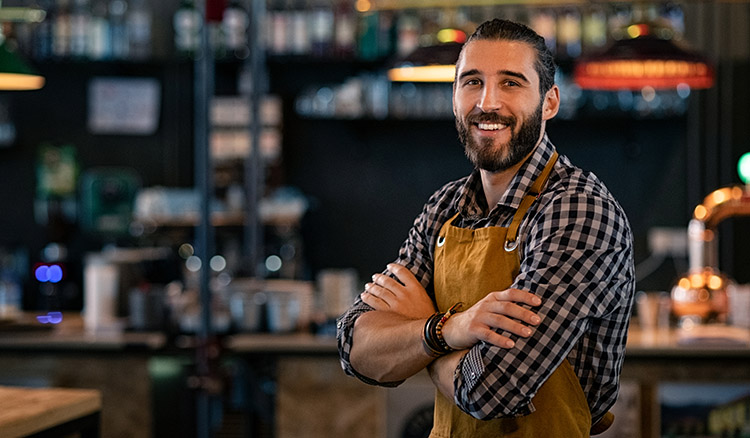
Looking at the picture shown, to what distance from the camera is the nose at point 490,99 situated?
2.01 m

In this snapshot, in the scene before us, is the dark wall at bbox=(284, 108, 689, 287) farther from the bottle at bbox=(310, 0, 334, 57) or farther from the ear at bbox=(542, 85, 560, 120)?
the ear at bbox=(542, 85, 560, 120)

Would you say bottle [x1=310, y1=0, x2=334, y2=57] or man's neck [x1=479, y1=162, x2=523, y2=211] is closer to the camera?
man's neck [x1=479, y1=162, x2=523, y2=211]

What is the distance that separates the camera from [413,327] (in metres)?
2.10

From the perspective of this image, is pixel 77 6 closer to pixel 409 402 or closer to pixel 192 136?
pixel 192 136

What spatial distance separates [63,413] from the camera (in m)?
2.77

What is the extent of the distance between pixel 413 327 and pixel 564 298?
359mm

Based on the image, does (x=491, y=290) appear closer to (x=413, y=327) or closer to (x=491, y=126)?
(x=413, y=327)

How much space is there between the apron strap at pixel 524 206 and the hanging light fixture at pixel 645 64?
7.98 ft

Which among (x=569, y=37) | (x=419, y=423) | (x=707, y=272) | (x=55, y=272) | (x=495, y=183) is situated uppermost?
(x=569, y=37)

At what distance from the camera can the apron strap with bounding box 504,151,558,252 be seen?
80.9 inches

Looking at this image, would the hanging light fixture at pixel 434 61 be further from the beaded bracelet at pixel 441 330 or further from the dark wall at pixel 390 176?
the dark wall at pixel 390 176

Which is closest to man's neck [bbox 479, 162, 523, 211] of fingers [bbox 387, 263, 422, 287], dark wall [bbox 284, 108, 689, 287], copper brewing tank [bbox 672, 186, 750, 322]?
fingers [bbox 387, 263, 422, 287]

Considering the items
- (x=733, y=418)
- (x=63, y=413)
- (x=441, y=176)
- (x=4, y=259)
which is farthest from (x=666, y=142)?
(x=63, y=413)

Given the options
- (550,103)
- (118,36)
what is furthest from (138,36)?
(550,103)
